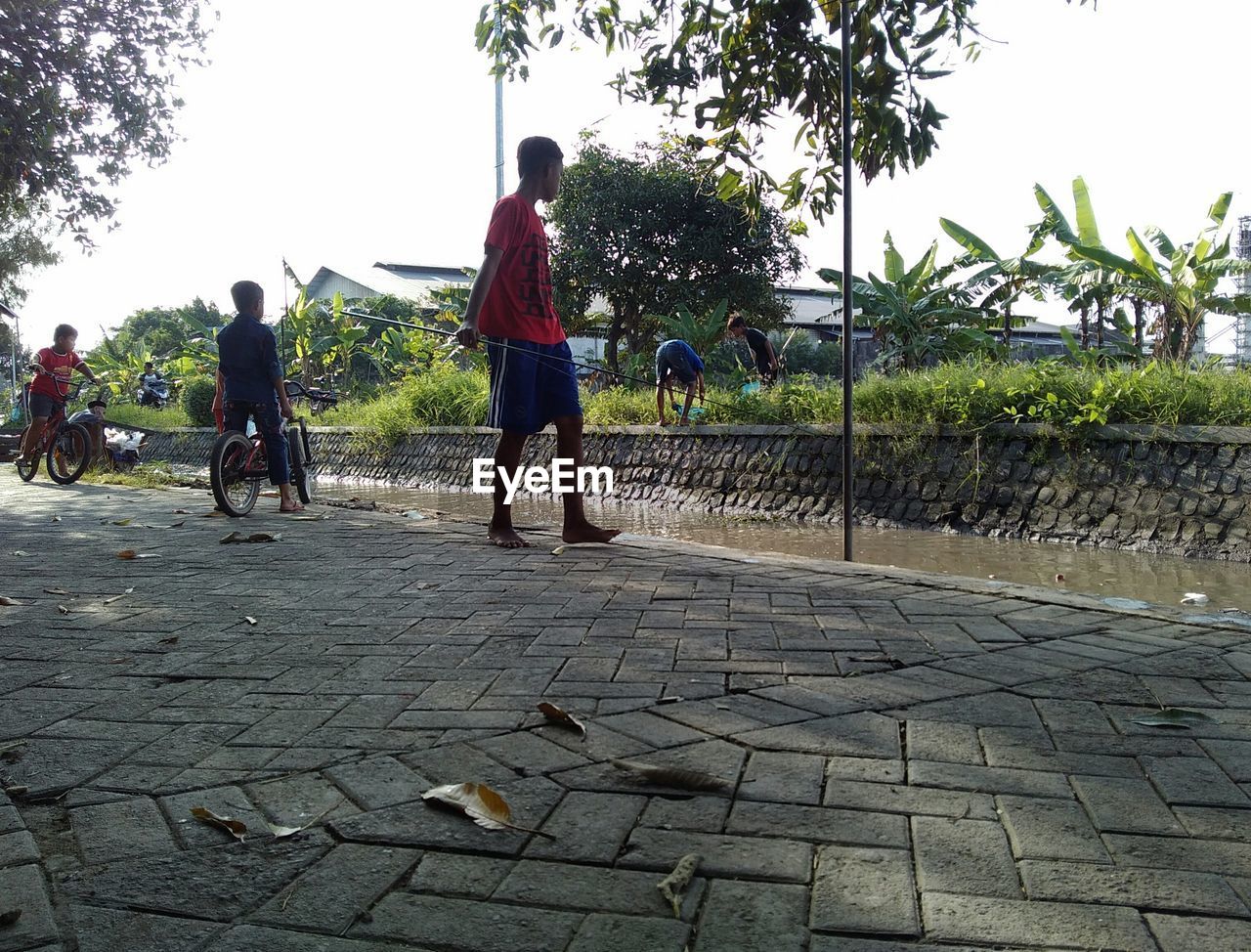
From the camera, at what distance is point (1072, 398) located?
26.8 ft

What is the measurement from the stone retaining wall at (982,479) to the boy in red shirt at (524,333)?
438 centimetres

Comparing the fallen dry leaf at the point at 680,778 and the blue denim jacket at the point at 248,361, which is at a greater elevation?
the blue denim jacket at the point at 248,361

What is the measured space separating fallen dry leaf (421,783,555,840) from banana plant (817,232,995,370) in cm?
1256

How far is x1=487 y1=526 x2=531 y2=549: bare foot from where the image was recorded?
5.41 metres

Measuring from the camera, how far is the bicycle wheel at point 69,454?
37.9ft

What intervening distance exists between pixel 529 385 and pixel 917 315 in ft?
32.8

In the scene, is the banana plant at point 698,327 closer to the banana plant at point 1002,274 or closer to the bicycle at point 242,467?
the banana plant at point 1002,274

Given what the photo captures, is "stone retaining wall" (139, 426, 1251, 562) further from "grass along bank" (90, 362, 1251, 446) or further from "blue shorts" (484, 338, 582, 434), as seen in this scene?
"blue shorts" (484, 338, 582, 434)

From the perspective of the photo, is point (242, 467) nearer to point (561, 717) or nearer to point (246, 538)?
point (246, 538)

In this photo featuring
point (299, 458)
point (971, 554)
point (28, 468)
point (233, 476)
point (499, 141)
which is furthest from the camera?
point (499, 141)

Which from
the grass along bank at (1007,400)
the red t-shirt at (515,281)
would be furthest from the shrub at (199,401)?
the red t-shirt at (515,281)

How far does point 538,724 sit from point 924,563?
4987 millimetres

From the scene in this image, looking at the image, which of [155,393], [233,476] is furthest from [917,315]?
[155,393]

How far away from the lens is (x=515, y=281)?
17.5ft
